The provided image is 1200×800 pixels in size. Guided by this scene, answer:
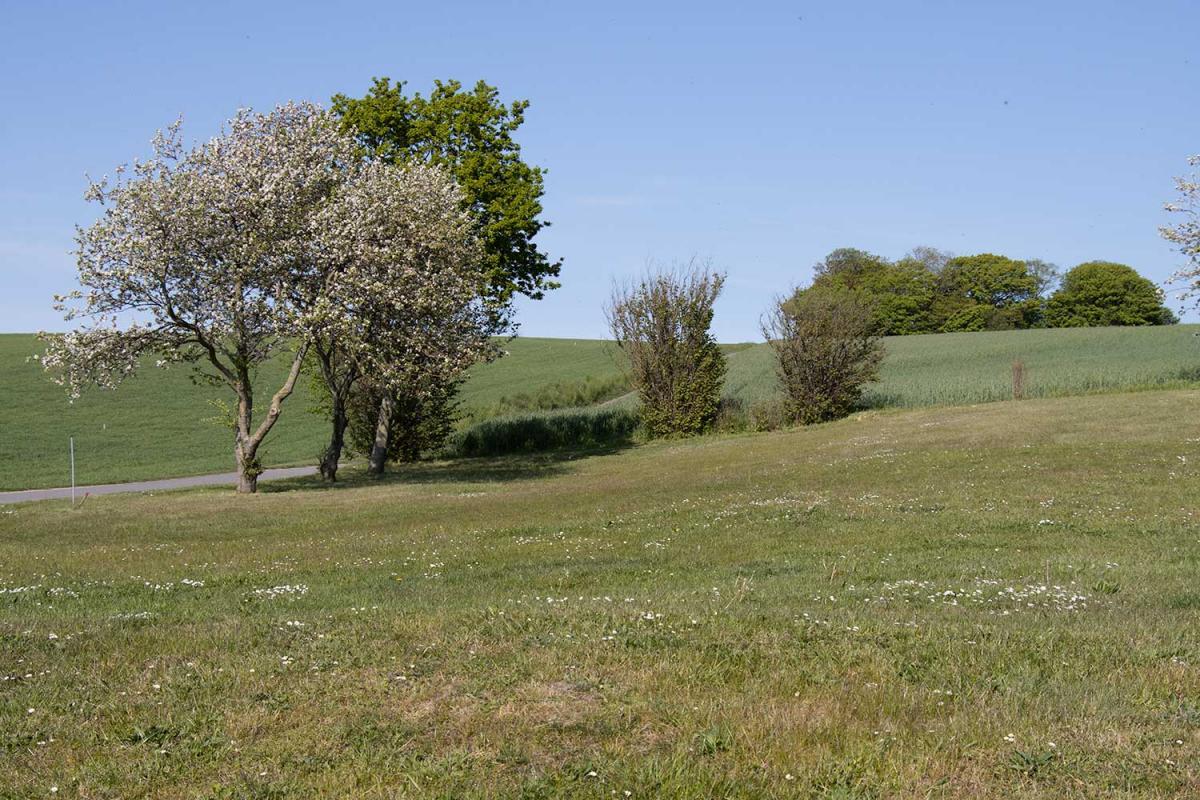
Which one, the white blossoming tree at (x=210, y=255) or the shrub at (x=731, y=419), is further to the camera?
the shrub at (x=731, y=419)

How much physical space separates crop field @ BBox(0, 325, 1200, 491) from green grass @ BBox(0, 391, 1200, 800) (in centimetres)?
2857

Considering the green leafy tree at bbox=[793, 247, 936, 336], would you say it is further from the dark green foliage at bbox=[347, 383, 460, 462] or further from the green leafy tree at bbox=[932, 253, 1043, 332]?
the dark green foliage at bbox=[347, 383, 460, 462]

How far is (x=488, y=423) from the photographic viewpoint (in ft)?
189

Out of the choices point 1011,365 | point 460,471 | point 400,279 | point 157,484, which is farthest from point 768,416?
point 157,484

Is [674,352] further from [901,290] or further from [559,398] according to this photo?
[901,290]

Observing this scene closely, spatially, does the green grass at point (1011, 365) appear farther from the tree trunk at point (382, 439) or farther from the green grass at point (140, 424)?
the tree trunk at point (382, 439)

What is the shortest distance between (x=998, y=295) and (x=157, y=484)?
10210 centimetres

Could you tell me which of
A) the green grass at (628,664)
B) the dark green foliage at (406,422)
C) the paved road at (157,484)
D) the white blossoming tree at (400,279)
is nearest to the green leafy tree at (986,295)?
the dark green foliage at (406,422)

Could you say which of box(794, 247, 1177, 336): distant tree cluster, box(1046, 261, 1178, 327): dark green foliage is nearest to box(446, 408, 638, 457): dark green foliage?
box(794, 247, 1177, 336): distant tree cluster

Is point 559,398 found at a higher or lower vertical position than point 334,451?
higher

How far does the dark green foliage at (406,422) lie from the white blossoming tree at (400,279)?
9746 millimetres

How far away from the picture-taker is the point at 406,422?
49500mm

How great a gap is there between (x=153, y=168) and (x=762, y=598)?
27.2 meters

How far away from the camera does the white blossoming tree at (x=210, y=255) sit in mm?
30984
